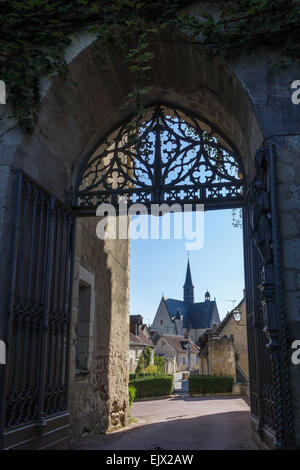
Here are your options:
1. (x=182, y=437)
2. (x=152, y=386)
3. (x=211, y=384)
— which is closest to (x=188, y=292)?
(x=152, y=386)

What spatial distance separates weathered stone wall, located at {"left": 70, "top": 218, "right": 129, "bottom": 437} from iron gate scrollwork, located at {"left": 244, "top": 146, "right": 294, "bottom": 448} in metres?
2.54

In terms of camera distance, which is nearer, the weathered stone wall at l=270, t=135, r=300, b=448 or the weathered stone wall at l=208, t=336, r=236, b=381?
the weathered stone wall at l=270, t=135, r=300, b=448

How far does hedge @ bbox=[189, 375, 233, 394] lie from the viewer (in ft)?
55.9

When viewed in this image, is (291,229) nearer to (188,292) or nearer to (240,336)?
(240,336)

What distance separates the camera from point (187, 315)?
7156cm

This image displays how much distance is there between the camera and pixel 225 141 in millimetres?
6078

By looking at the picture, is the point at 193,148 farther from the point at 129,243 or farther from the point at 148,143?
the point at 129,243

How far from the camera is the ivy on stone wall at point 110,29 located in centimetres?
445

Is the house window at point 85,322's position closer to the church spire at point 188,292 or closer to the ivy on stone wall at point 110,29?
the ivy on stone wall at point 110,29

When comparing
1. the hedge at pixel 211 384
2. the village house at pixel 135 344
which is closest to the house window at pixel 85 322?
the hedge at pixel 211 384

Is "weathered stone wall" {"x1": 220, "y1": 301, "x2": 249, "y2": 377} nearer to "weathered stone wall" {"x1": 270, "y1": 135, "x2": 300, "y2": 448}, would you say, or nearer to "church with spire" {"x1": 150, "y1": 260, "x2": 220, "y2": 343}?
"weathered stone wall" {"x1": 270, "y1": 135, "x2": 300, "y2": 448}

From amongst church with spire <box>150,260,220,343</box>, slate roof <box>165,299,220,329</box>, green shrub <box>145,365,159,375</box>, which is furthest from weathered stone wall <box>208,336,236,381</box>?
slate roof <box>165,299,220,329</box>

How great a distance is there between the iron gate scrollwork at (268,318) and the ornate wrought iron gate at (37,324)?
2204 mm
